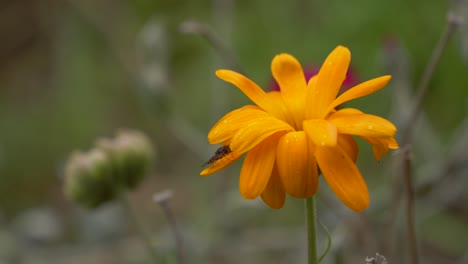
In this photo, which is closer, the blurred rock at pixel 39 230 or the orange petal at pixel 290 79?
the orange petal at pixel 290 79

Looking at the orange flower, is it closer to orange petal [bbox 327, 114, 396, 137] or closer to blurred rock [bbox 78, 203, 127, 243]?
orange petal [bbox 327, 114, 396, 137]

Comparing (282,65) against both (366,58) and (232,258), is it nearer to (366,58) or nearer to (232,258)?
(232,258)

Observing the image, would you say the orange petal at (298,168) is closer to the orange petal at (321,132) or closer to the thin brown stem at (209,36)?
the orange petal at (321,132)

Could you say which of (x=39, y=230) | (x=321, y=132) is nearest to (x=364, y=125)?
(x=321, y=132)

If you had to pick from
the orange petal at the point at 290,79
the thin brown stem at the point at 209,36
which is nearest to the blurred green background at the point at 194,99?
the thin brown stem at the point at 209,36

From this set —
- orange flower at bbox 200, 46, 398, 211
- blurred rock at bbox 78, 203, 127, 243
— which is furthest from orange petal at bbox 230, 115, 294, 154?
blurred rock at bbox 78, 203, 127, 243

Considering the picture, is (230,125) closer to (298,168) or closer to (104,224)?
(298,168)

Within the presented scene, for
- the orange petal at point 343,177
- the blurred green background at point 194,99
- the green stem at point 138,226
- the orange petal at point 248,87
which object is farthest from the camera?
the blurred green background at point 194,99
